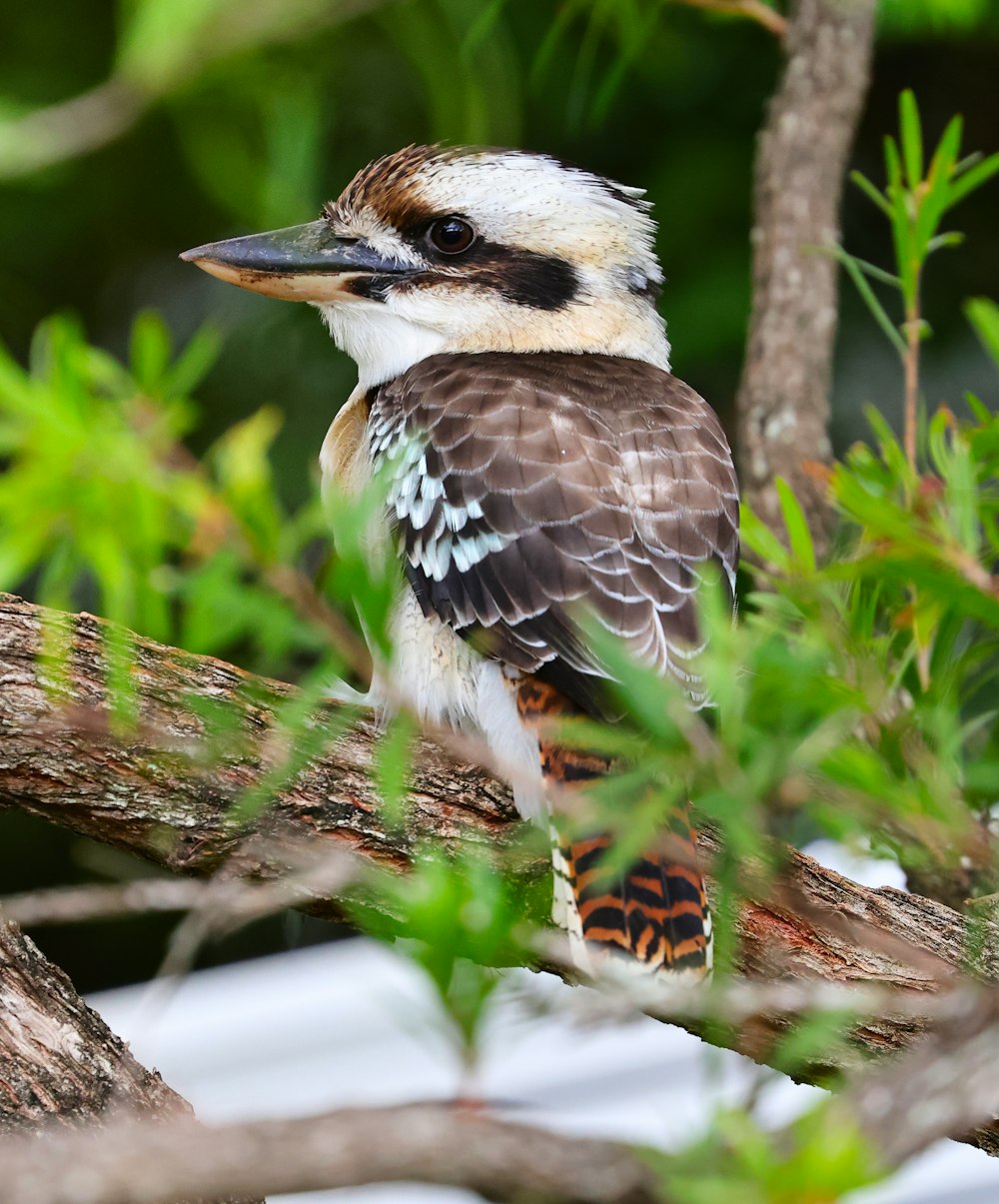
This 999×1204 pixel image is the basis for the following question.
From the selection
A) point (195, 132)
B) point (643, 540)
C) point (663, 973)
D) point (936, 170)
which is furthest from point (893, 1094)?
point (936, 170)

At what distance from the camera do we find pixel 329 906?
1.20 metres

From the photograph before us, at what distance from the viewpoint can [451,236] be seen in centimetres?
181

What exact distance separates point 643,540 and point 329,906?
1.44 ft

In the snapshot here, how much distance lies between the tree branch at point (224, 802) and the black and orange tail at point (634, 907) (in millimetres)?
71

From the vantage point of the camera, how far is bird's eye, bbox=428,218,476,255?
1796 mm

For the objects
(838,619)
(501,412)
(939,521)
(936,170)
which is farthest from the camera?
(501,412)

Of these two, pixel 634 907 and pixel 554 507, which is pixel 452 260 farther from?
pixel 634 907

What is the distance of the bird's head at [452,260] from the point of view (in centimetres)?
177

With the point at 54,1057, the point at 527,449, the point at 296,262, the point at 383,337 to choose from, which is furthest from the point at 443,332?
the point at 54,1057

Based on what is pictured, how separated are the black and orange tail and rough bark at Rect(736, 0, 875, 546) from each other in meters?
0.66

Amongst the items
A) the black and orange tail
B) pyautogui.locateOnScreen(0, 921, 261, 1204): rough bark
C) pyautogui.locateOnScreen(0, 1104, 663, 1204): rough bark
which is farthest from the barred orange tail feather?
pyautogui.locateOnScreen(0, 1104, 663, 1204): rough bark

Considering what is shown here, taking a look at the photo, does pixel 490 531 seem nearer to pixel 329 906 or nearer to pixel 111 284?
pixel 329 906

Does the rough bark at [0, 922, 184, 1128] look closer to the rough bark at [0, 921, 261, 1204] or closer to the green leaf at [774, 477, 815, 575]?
the rough bark at [0, 921, 261, 1204]

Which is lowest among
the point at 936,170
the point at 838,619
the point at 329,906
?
the point at 329,906
